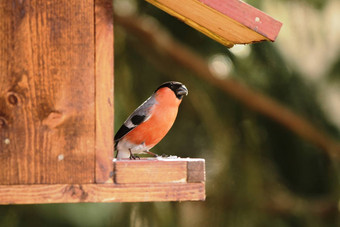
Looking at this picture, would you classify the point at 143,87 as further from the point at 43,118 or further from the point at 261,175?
the point at 43,118

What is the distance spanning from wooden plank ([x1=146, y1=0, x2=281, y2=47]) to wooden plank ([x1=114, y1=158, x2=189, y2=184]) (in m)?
0.57

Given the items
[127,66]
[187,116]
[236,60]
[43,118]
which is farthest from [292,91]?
[43,118]

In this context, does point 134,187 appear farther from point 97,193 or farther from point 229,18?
point 229,18

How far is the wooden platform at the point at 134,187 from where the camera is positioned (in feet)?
8.68

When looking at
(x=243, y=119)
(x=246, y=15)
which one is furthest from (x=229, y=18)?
(x=243, y=119)

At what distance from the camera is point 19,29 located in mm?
2727

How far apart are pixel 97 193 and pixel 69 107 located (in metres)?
0.34

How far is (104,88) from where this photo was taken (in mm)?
2768

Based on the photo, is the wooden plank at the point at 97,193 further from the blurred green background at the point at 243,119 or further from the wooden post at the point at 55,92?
the blurred green background at the point at 243,119

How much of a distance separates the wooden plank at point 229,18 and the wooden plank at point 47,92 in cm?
43

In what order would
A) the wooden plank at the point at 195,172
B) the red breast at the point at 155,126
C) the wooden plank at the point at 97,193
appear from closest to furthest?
1. the wooden plank at the point at 97,193
2. the wooden plank at the point at 195,172
3. the red breast at the point at 155,126

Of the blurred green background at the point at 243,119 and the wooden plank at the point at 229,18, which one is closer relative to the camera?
the wooden plank at the point at 229,18

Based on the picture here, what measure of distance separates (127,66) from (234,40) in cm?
165

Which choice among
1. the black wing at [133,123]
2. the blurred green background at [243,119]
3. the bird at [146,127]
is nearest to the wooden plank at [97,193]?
the bird at [146,127]
